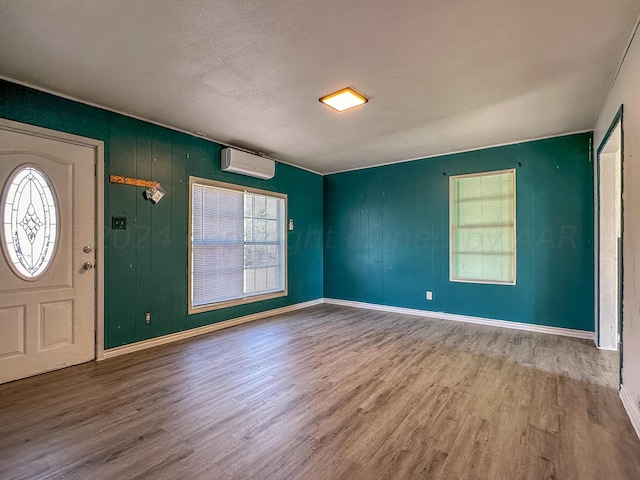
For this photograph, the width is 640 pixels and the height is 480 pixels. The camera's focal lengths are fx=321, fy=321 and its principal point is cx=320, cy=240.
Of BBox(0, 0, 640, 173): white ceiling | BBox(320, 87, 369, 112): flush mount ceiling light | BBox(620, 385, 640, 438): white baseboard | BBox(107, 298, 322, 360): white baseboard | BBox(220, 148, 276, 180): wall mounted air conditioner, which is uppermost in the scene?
BBox(0, 0, 640, 173): white ceiling

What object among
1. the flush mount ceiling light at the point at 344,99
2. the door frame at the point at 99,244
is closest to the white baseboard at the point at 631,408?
the flush mount ceiling light at the point at 344,99

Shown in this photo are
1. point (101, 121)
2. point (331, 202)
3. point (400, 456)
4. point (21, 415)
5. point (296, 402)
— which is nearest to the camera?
point (400, 456)

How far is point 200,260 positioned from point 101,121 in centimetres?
192

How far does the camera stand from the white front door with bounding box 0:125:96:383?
2.79 meters

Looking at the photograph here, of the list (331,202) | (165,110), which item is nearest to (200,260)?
(165,110)

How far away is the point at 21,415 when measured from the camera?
89.0 inches

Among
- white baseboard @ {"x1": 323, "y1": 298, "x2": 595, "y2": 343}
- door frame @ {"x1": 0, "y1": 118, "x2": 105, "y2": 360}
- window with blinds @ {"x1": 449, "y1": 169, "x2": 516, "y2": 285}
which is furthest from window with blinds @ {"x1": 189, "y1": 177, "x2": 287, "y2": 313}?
window with blinds @ {"x1": 449, "y1": 169, "x2": 516, "y2": 285}

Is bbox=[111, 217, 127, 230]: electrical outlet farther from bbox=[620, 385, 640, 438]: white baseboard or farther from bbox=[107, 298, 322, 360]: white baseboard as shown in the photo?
bbox=[620, 385, 640, 438]: white baseboard

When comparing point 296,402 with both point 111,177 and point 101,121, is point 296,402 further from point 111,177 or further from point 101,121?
point 101,121

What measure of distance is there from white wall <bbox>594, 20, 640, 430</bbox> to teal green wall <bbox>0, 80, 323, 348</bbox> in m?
4.25

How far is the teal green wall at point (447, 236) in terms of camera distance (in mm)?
4172

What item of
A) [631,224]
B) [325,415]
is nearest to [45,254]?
[325,415]

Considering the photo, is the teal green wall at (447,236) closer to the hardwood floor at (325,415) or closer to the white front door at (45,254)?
the hardwood floor at (325,415)

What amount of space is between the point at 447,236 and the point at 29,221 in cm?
516
